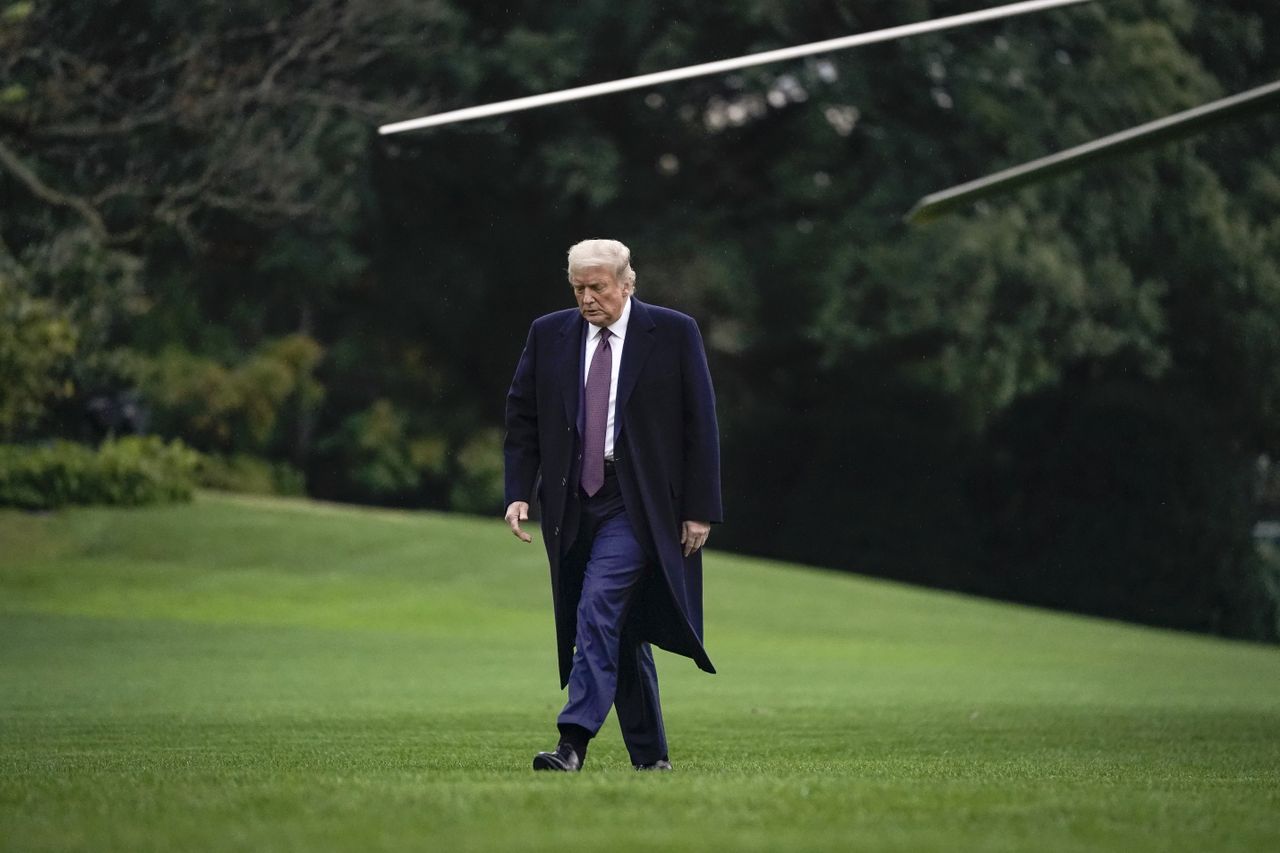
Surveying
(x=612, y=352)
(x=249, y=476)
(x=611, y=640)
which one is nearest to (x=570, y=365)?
(x=612, y=352)

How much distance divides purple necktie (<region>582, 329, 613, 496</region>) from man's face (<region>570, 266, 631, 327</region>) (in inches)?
4.3

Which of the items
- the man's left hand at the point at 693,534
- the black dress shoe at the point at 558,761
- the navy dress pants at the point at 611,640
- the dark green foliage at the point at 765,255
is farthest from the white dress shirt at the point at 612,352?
the dark green foliage at the point at 765,255

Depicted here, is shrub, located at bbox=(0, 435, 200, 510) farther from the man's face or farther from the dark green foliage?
the man's face

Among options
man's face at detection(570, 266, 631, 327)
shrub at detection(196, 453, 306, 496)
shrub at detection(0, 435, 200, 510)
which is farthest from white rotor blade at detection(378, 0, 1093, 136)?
shrub at detection(196, 453, 306, 496)

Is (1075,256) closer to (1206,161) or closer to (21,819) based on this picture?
(1206,161)

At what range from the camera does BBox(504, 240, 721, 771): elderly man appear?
22.3 feet

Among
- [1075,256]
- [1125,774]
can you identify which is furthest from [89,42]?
[1125,774]

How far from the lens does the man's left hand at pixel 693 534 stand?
689 centimetres

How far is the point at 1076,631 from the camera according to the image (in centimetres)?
2275

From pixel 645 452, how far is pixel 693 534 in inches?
13.7

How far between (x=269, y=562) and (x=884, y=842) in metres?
19.0

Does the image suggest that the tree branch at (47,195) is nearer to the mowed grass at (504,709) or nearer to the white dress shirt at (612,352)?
the mowed grass at (504,709)

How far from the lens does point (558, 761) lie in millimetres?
6539

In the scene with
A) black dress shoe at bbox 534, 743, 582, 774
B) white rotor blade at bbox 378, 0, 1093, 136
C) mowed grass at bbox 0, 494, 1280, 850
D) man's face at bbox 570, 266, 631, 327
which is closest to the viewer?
mowed grass at bbox 0, 494, 1280, 850
